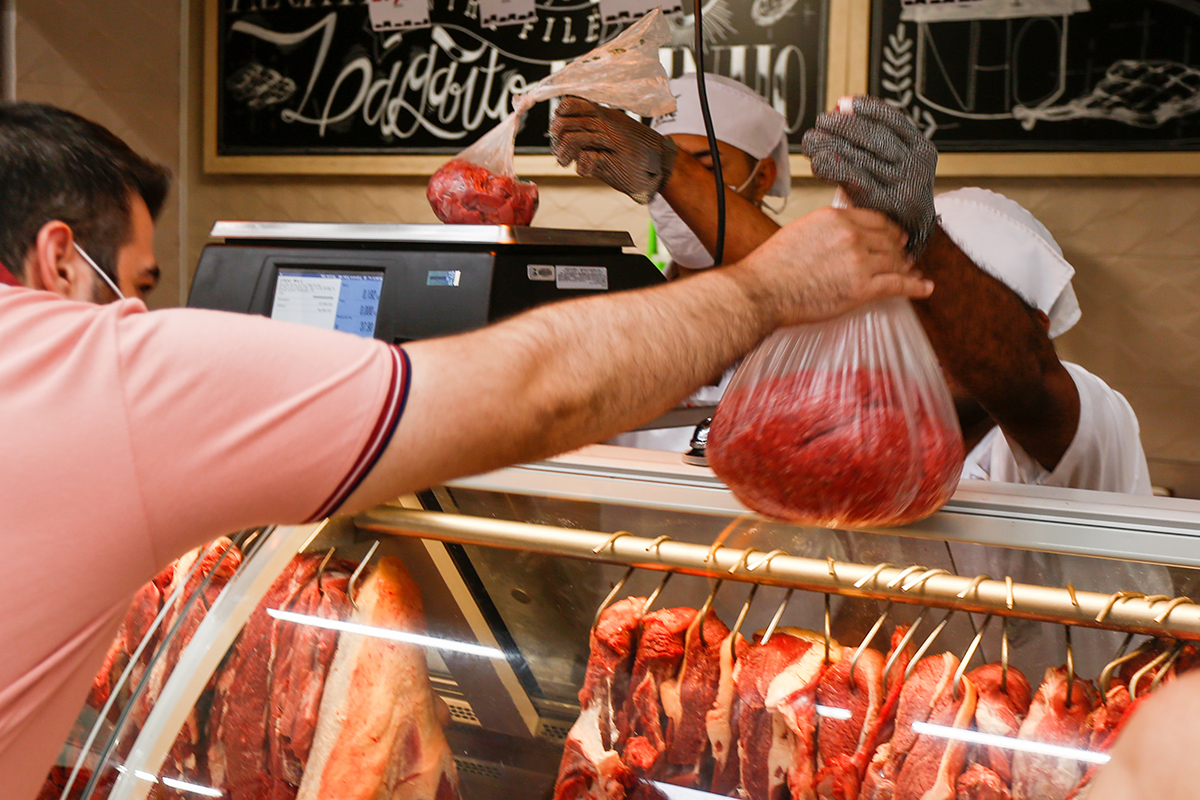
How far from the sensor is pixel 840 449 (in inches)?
27.3

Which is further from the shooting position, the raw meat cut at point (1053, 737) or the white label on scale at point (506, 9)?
the white label on scale at point (506, 9)

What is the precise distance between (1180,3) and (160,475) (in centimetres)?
247

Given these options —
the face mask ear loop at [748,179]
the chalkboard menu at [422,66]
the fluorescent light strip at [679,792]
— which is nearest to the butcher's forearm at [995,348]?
the fluorescent light strip at [679,792]

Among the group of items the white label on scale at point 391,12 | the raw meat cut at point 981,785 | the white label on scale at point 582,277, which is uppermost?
the white label on scale at point 391,12

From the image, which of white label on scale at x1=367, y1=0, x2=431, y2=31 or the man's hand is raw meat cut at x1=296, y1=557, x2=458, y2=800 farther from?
white label on scale at x1=367, y1=0, x2=431, y2=31

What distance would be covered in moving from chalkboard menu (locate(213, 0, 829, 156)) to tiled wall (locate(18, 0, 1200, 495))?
0.14 meters

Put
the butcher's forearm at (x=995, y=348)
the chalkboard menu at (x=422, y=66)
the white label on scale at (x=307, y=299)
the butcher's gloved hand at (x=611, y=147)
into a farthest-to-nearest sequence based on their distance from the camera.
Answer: the chalkboard menu at (x=422, y=66) → the white label on scale at (x=307, y=299) → the butcher's gloved hand at (x=611, y=147) → the butcher's forearm at (x=995, y=348)


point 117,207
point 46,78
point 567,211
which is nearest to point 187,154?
point 46,78

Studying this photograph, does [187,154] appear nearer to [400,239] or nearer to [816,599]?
[400,239]

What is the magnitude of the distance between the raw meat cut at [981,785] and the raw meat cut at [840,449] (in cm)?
Result: 22

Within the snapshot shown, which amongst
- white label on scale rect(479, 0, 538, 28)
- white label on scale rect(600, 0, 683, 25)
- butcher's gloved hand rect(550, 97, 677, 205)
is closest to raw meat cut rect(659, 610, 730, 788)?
butcher's gloved hand rect(550, 97, 677, 205)

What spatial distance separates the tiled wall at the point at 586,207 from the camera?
2.27 metres

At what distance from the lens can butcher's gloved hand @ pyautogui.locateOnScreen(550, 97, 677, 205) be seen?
3.56 ft

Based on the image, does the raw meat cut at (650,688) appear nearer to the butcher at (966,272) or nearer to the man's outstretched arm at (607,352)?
the man's outstretched arm at (607,352)
